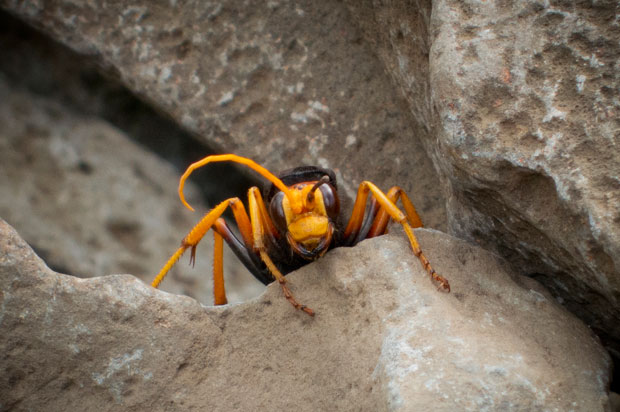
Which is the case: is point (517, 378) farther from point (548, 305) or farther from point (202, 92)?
point (202, 92)

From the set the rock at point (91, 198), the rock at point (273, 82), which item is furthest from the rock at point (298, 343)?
the rock at point (91, 198)

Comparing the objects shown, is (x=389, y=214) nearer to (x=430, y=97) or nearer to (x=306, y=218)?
(x=306, y=218)

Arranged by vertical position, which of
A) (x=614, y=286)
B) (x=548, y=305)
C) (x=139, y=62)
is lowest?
(x=139, y=62)

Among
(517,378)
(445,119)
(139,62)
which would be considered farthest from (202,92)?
(517,378)

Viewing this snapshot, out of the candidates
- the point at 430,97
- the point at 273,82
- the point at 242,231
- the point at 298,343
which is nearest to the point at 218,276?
the point at 242,231

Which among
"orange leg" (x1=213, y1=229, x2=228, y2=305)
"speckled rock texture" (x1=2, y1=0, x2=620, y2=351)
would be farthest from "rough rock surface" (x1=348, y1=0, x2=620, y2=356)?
"orange leg" (x1=213, y1=229, x2=228, y2=305)

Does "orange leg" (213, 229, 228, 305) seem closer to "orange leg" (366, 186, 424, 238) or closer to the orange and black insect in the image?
the orange and black insect

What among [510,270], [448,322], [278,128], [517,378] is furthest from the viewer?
[278,128]
